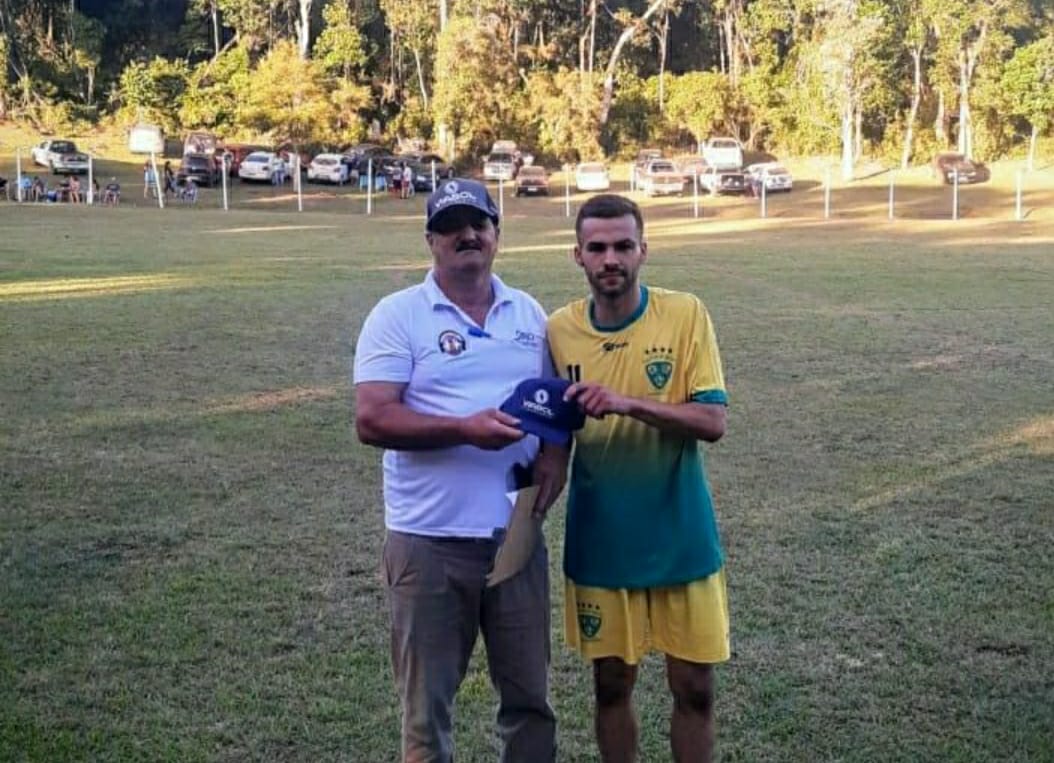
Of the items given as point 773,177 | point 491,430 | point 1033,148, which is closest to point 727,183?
point 773,177

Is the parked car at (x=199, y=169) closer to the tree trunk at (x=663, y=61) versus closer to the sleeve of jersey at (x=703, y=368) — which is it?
the tree trunk at (x=663, y=61)

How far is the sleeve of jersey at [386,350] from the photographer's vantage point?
373 cm

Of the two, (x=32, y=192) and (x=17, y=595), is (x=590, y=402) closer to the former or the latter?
(x=17, y=595)

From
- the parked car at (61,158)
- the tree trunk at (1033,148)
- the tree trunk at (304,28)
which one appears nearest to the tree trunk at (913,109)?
the tree trunk at (1033,148)

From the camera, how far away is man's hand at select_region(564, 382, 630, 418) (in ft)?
11.9

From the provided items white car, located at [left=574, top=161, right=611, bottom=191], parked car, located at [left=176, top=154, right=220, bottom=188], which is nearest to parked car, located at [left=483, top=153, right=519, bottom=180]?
white car, located at [left=574, top=161, right=611, bottom=191]

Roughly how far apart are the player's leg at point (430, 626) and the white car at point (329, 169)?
5368cm

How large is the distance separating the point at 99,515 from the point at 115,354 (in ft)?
20.7

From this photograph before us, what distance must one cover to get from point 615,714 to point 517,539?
0.79 metres

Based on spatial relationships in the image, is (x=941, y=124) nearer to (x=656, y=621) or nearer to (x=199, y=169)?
(x=199, y=169)

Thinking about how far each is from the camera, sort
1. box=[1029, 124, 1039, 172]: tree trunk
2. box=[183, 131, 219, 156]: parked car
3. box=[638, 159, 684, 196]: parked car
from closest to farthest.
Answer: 1. box=[638, 159, 684, 196]: parked car
2. box=[1029, 124, 1039, 172]: tree trunk
3. box=[183, 131, 219, 156]: parked car

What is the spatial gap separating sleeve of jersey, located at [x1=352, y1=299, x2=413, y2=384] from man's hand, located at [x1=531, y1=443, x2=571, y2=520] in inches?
18.9

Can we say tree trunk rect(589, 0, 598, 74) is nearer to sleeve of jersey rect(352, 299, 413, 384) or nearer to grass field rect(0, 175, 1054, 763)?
grass field rect(0, 175, 1054, 763)

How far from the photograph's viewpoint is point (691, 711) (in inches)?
161
